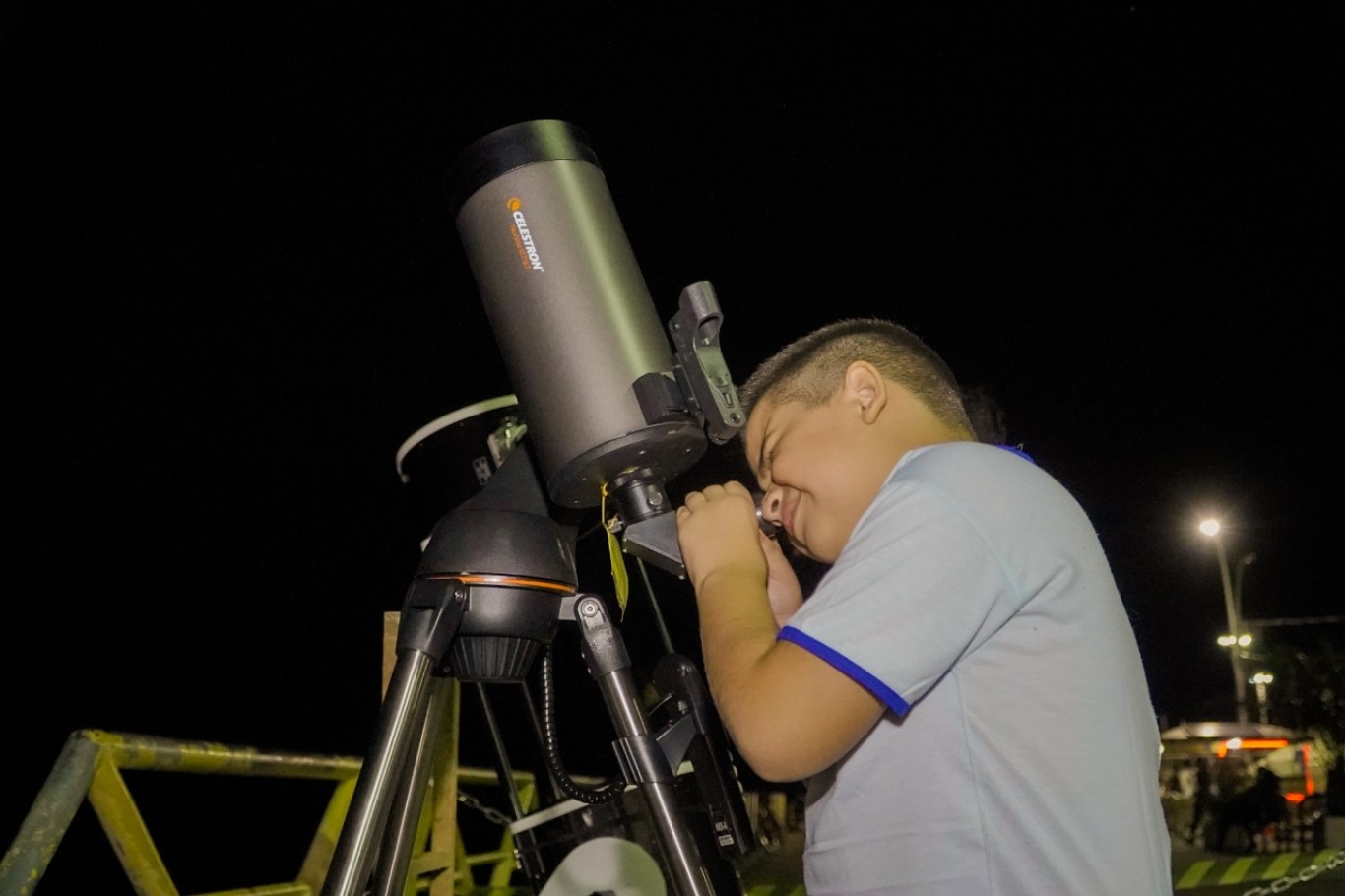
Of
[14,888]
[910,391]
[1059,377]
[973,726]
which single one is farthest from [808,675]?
[1059,377]

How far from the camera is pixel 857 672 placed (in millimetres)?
1130

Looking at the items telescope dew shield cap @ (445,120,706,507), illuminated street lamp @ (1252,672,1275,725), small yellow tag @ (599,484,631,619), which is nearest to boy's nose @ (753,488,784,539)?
telescope dew shield cap @ (445,120,706,507)

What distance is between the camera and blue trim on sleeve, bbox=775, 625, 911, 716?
1.13 meters

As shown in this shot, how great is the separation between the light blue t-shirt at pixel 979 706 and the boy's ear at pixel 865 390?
0.70 ft

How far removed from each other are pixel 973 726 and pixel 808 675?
220 millimetres

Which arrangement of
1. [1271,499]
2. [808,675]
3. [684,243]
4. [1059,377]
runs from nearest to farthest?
[808,675]
[684,243]
[1059,377]
[1271,499]

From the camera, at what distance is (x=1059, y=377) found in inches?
656

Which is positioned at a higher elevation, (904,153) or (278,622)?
(904,153)

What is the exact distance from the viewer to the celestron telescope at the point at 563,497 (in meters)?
1.52

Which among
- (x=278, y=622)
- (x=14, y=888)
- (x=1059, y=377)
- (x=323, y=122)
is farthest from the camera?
(x=1059, y=377)

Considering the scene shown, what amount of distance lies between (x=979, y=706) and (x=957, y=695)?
0.09ft

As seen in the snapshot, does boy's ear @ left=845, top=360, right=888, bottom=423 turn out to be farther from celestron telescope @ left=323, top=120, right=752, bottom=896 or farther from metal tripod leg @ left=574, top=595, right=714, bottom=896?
metal tripod leg @ left=574, top=595, right=714, bottom=896

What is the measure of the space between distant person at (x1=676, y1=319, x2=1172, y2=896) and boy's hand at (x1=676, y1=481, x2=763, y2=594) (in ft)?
0.06

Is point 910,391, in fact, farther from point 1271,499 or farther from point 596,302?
point 1271,499
